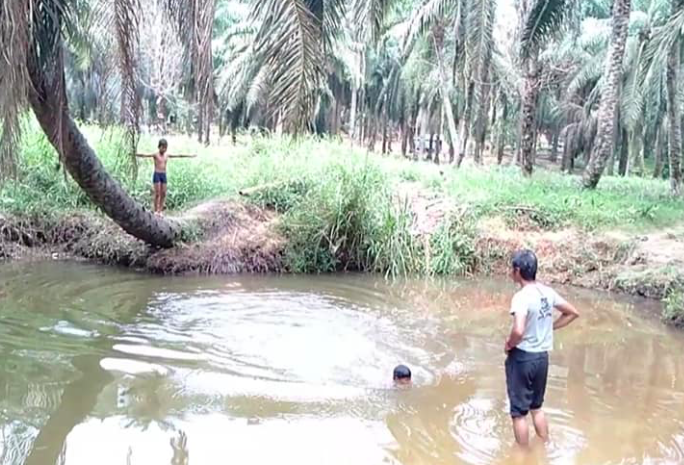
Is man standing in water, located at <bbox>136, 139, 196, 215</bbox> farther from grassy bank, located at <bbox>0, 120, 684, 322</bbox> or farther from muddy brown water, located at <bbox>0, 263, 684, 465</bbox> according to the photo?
muddy brown water, located at <bbox>0, 263, 684, 465</bbox>

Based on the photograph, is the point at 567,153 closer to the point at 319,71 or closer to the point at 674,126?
the point at 674,126

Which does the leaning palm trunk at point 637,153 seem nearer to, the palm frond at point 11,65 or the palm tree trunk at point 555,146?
the palm tree trunk at point 555,146

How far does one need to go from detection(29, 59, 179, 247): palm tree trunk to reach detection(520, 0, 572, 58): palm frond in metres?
9.16

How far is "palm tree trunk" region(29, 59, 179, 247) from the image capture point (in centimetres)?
746

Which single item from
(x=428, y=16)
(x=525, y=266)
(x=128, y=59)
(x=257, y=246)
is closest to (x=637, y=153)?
(x=428, y=16)

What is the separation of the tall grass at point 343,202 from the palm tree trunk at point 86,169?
60.5 inches

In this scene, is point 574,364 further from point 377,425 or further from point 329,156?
point 329,156

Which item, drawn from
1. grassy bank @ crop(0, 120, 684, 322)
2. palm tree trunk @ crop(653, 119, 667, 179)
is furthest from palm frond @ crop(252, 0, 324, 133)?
palm tree trunk @ crop(653, 119, 667, 179)

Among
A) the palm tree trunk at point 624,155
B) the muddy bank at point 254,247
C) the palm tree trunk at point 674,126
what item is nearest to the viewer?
the muddy bank at point 254,247

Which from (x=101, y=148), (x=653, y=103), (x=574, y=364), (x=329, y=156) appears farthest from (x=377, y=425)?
(x=653, y=103)

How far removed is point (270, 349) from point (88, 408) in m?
2.37

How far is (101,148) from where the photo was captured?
1527 centimetres

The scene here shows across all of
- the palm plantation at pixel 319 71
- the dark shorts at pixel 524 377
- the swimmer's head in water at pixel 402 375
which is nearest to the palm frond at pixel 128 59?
the palm plantation at pixel 319 71

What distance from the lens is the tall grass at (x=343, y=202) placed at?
1247cm
